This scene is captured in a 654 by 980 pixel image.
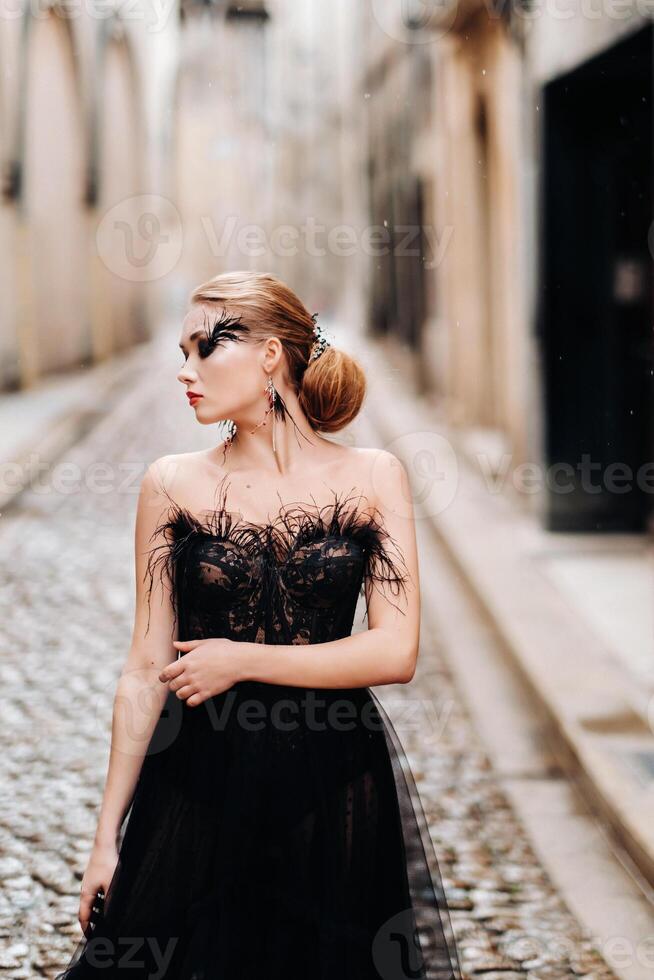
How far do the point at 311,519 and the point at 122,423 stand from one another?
10.5 m

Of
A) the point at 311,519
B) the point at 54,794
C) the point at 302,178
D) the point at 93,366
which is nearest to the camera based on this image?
the point at 311,519

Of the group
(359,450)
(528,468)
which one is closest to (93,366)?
(528,468)

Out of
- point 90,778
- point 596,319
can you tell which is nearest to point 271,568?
point 90,778

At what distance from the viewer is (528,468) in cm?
881

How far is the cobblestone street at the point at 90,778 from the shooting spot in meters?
3.28

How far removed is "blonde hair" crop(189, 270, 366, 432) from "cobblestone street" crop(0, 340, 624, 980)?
1.68 metres

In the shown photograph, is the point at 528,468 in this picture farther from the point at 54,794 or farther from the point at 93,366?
the point at 93,366

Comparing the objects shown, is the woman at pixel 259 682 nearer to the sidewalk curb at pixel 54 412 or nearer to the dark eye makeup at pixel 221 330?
the dark eye makeup at pixel 221 330

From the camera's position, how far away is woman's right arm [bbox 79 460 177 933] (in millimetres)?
2070

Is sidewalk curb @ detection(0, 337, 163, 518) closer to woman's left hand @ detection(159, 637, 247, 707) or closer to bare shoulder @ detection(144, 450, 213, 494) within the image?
bare shoulder @ detection(144, 450, 213, 494)

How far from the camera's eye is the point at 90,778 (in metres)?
4.41

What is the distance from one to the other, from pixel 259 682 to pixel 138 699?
200mm

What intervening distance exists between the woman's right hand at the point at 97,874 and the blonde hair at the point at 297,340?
2.50ft

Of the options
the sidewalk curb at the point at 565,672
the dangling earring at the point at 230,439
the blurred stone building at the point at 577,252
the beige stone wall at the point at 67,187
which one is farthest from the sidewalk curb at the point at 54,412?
the dangling earring at the point at 230,439
